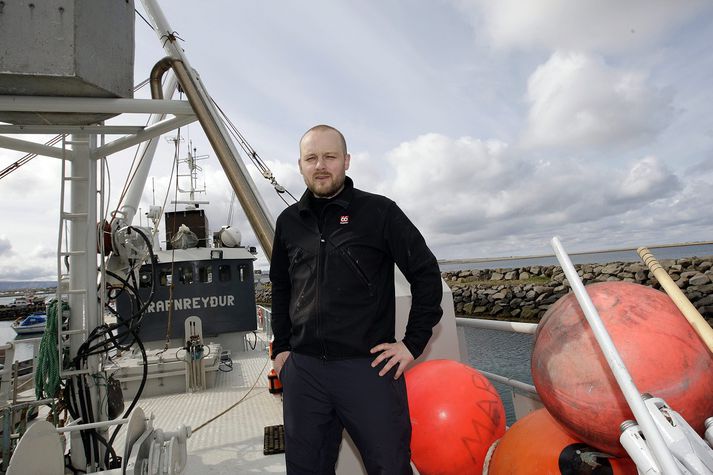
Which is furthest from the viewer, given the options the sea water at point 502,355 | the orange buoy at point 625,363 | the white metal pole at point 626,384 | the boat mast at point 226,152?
the sea water at point 502,355

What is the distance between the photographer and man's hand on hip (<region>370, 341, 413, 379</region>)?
1891mm

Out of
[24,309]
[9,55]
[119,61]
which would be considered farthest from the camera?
[24,309]

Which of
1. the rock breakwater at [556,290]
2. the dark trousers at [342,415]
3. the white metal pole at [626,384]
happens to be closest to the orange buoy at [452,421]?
the dark trousers at [342,415]

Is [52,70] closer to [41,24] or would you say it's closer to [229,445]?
[41,24]

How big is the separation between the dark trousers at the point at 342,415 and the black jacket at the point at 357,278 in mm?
92

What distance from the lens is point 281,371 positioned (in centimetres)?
214

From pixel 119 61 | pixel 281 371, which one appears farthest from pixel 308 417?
pixel 119 61

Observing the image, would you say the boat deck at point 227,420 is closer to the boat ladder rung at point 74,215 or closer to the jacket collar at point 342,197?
the boat ladder rung at point 74,215

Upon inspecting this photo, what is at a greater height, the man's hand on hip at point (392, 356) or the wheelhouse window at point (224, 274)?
the wheelhouse window at point (224, 274)

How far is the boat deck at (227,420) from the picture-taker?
4.18 meters

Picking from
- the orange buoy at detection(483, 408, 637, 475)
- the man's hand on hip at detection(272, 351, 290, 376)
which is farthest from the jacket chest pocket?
the orange buoy at detection(483, 408, 637, 475)

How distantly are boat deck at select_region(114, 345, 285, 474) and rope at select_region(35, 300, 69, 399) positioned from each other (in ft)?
2.90

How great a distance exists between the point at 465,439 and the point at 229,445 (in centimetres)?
363

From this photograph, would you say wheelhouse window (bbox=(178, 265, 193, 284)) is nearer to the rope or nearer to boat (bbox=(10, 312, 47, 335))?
the rope
